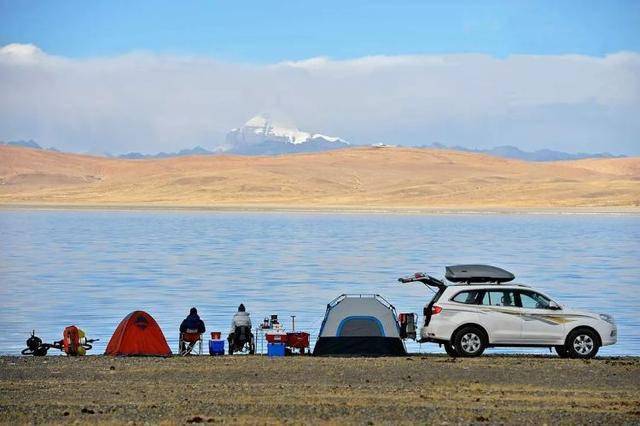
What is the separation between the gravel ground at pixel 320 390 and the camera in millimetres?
12891

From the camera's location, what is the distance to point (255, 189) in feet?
561

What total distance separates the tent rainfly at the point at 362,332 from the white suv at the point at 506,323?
71 cm

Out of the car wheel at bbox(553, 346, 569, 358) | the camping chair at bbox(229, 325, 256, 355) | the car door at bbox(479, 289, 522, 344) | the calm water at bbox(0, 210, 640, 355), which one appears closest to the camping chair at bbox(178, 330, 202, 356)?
the camping chair at bbox(229, 325, 256, 355)

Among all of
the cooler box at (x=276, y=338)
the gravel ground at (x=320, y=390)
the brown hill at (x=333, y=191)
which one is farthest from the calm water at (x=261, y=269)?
the brown hill at (x=333, y=191)

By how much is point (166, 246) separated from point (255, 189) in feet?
358

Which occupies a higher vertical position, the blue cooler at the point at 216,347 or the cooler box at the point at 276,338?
the cooler box at the point at 276,338

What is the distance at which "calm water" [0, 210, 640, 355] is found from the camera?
29.9 m

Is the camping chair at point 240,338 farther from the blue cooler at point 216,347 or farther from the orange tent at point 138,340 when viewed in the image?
the orange tent at point 138,340

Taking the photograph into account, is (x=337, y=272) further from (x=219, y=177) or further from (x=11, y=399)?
(x=219, y=177)

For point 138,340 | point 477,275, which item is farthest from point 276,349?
point 477,275

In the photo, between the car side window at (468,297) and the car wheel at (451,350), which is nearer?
the car side window at (468,297)

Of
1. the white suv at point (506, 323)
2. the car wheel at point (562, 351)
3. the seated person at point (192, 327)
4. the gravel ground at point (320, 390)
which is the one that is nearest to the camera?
the gravel ground at point (320, 390)

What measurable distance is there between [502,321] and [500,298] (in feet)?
1.34

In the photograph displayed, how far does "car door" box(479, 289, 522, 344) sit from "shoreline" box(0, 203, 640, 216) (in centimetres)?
10957
